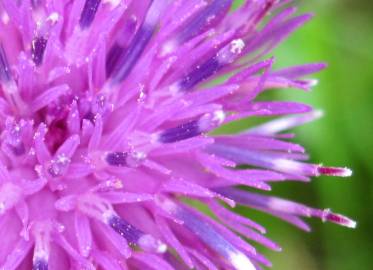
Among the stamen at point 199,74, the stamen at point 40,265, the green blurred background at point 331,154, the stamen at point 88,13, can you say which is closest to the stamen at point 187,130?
the stamen at point 199,74

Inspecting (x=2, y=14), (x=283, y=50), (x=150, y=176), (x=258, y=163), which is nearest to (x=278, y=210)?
(x=258, y=163)

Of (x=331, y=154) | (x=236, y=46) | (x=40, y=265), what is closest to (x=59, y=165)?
(x=40, y=265)

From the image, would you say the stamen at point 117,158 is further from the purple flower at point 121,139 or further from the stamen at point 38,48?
the stamen at point 38,48

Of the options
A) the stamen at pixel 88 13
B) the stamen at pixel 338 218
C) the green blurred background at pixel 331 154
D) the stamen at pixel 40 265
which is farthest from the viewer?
the green blurred background at pixel 331 154

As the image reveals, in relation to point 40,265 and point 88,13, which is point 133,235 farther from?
point 88,13

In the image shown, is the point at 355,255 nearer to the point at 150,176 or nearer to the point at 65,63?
the point at 150,176

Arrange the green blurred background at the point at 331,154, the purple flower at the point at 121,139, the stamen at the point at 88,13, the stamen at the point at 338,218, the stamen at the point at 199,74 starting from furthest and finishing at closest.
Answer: the green blurred background at the point at 331,154, the stamen at the point at 338,218, the stamen at the point at 199,74, the stamen at the point at 88,13, the purple flower at the point at 121,139
